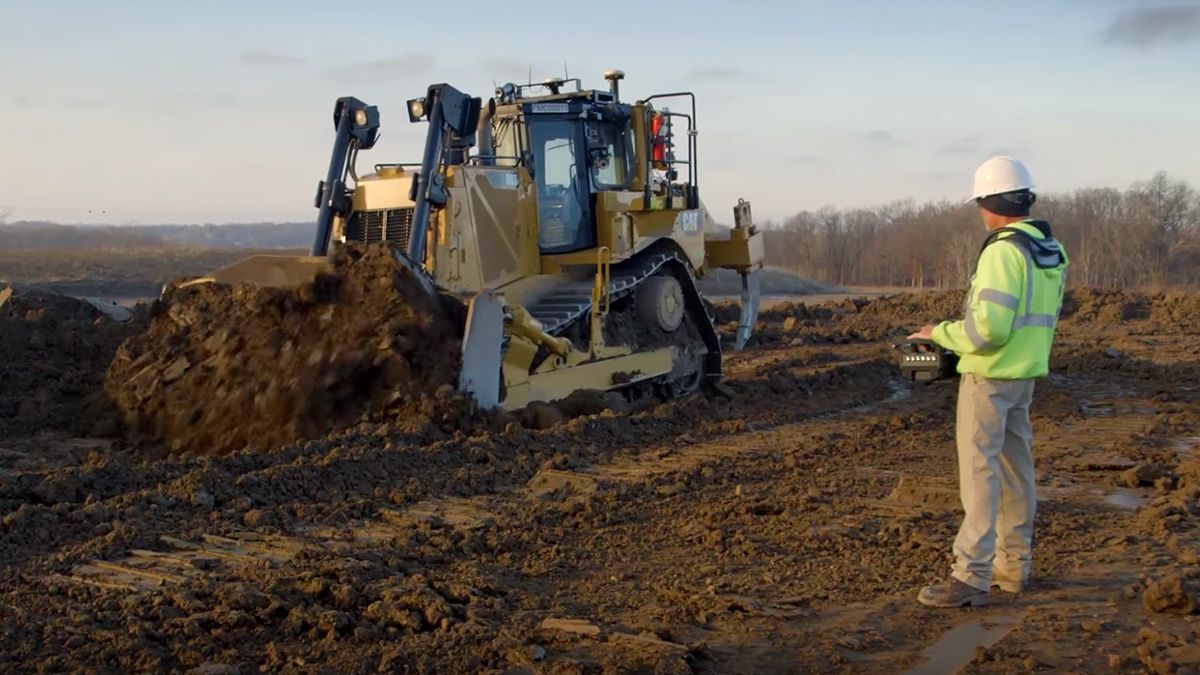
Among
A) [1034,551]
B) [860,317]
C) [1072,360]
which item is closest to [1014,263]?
[1034,551]

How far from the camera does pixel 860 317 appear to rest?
23.3 m

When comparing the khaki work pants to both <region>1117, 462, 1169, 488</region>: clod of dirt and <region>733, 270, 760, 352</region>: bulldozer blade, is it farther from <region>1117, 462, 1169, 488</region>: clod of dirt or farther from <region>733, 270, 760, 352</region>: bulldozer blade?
<region>733, 270, 760, 352</region>: bulldozer blade

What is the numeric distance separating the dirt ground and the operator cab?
2236 mm

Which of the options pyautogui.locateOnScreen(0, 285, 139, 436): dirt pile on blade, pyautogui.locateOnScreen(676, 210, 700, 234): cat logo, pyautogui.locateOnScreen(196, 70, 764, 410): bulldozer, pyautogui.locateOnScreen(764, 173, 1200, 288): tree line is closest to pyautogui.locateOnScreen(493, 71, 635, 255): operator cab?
pyautogui.locateOnScreen(196, 70, 764, 410): bulldozer

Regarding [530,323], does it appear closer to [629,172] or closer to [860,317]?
[629,172]

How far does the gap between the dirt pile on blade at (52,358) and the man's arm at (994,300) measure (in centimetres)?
754

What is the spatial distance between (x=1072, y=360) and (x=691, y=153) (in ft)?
19.7

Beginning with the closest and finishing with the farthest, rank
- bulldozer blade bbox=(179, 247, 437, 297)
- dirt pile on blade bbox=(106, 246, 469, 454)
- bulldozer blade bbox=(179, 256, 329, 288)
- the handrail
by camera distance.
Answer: dirt pile on blade bbox=(106, 246, 469, 454)
bulldozer blade bbox=(179, 247, 437, 297)
bulldozer blade bbox=(179, 256, 329, 288)
the handrail

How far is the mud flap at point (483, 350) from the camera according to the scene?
9336 millimetres

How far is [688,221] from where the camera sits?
13039mm

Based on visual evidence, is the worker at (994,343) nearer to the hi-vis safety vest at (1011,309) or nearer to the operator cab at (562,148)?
the hi-vis safety vest at (1011,309)

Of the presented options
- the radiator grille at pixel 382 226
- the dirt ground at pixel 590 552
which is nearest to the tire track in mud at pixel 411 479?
the dirt ground at pixel 590 552

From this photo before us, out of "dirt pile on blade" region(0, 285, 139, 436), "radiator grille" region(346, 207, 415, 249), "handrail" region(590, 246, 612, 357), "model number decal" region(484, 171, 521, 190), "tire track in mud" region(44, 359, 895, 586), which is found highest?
"model number decal" region(484, 171, 521, 190)

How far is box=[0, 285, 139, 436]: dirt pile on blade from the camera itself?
10.2 metres
